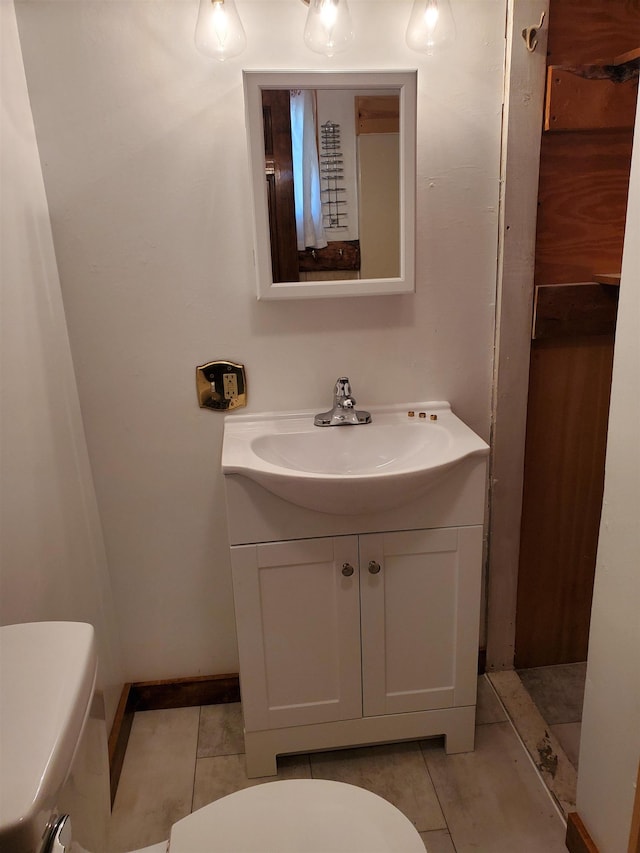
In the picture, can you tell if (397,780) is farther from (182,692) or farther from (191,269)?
(191,269)

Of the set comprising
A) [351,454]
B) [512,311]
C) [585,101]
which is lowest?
[351,454]

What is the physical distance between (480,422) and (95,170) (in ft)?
3.89

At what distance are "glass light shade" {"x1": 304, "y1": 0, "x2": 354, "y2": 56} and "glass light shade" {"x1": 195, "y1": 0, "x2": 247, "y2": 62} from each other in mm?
153

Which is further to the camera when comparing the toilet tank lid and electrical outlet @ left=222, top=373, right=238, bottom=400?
electrical outlet @ left=222, top=373, right=238, bottom=400

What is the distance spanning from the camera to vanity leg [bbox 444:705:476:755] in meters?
1.63

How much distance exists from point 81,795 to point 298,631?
0.79 metres

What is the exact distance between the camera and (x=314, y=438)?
159 cm

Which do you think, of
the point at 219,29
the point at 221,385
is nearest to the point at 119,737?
the point at 221,385

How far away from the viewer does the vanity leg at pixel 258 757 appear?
1.58m

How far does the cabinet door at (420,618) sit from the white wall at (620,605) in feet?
1.09

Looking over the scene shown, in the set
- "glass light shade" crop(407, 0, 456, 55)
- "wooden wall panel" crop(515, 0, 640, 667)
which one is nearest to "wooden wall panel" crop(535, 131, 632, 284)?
"wooden wall panel" crop(515, 0, 640, 667)

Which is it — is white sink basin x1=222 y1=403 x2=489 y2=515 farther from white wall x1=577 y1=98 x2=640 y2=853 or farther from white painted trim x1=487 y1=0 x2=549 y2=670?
white wall x1=577 y1=98 x2=640 y2=853

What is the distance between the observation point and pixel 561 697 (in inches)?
72.2

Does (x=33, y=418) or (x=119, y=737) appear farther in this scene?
(x=119, y=737)
